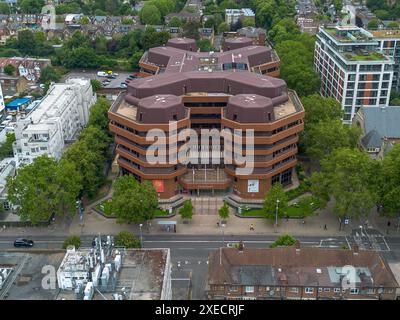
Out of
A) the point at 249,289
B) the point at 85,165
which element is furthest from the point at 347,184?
the point at 85,165

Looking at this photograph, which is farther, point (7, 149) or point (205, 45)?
point (205, 45)

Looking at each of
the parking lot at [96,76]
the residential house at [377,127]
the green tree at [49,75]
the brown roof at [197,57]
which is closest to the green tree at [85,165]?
the brown roof at [197,57]

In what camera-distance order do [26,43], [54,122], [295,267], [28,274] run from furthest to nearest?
[26,43], [54,122], [295,267], [28,274]

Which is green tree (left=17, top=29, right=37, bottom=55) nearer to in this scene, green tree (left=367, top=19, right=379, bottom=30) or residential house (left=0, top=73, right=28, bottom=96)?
residential house (left=0, top=73, right=28, bottom=96)

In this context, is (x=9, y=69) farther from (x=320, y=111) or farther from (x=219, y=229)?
(x=219, y=229)

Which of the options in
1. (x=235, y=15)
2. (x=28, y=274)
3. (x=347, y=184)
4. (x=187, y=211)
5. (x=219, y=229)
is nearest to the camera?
(x=28, y=274)

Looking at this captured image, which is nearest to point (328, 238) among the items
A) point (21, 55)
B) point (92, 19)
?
point (21, 55)
